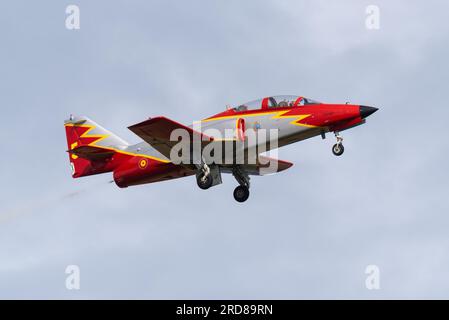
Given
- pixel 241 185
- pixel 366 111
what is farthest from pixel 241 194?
pixel 366 111

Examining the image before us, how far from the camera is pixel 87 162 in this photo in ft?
115

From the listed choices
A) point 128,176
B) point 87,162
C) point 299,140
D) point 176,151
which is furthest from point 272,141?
point 87,162

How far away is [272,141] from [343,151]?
8.70 feet

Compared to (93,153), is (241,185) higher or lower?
lower

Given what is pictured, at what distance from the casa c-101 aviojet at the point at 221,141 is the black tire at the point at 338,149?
0.01m

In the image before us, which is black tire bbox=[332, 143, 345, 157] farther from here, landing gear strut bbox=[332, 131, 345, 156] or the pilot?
the pilot

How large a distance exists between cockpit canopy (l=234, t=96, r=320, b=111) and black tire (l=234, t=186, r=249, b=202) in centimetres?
371

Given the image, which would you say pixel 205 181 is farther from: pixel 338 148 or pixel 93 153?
pixel 93 153

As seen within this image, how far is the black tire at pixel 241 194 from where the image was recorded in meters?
34.2

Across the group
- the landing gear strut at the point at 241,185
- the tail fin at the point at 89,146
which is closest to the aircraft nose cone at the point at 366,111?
the landing gear strut at the point at 241,185

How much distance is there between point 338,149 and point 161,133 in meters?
6.37

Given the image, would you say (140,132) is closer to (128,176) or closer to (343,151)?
(128,176)

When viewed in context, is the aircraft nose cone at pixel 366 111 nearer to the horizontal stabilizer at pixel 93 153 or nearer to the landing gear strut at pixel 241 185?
the landing gear strut at pixel 241 185

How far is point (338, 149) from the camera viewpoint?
101ft
